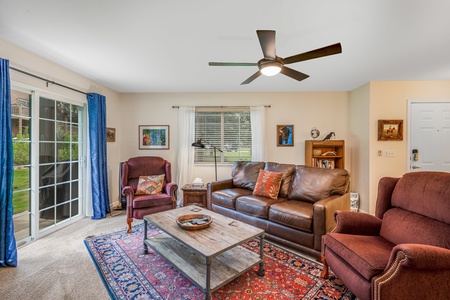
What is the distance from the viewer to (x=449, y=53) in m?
Answer: 2.52

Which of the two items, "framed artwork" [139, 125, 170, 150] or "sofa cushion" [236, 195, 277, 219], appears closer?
"sofa cushion" [236, 195, 277, 219]

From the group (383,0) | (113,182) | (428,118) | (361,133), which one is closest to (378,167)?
(361,133)

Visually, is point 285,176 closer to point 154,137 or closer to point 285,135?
point 285,135

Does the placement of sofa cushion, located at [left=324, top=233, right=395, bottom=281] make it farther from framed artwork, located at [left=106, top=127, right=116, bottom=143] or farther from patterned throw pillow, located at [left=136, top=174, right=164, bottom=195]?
framed artwork, located at [left=106, top=127, right=116, bottom=143]

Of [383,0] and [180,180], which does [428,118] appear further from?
[180,180]

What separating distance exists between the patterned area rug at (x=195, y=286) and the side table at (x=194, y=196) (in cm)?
129

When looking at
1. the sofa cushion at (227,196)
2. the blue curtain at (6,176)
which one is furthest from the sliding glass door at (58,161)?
the sofa cushion at (227,196)

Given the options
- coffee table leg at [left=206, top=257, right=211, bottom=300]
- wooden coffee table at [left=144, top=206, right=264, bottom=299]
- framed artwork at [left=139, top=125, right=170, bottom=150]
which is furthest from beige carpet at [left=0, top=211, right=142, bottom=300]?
framed artwork at [left=139, top=125, right=170, bottom=150]

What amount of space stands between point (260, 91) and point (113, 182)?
3.62 metres

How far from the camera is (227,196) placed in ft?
10.6

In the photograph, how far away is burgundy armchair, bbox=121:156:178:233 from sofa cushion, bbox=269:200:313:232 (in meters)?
1.64

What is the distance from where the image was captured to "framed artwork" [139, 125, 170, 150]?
4.43 meters

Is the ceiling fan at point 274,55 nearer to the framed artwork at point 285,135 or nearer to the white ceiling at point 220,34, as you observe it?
the white ceiling at point 220,34

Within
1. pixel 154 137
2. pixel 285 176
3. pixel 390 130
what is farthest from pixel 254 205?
pixel 390 130
